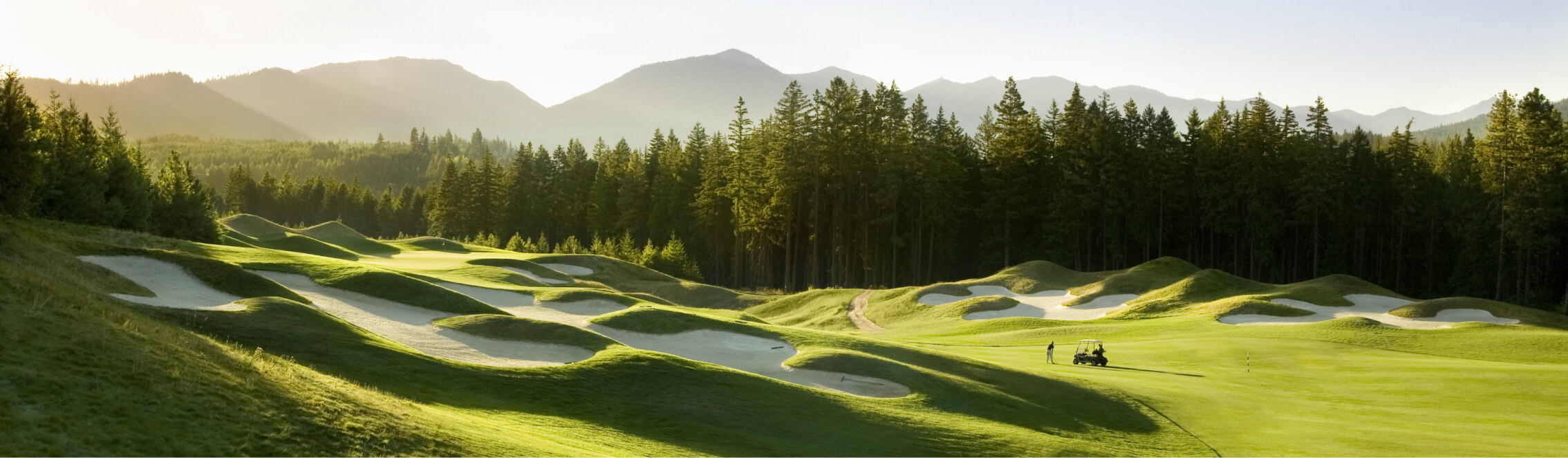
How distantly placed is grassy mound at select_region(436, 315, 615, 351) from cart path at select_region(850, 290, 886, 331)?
26448mm

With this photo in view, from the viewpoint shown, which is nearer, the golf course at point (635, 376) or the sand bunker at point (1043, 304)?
the golf course at point (635, 376)

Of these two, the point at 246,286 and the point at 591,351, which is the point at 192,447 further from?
the point at 246,286

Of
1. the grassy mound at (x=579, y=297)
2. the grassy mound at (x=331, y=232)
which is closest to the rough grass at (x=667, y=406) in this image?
the grassy mound at (x=579, y=297)

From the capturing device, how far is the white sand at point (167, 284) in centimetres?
1978

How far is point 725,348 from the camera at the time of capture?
85.7 feet

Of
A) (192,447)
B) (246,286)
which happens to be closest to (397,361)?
(192,447)

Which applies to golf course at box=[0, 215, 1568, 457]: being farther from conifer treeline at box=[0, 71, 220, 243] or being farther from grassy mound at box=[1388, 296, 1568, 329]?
conifer treeline at box=[0, 71, 220, 243]

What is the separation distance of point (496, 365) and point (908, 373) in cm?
964

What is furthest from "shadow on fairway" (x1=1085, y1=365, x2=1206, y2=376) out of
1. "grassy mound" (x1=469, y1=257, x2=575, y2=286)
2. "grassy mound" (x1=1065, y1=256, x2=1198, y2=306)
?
"grassy mound" (x1=469, y1=257, x2=575, y2=286)

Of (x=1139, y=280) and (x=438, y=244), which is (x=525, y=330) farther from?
(x=438, y=244)

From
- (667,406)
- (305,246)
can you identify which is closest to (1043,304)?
(667,406)

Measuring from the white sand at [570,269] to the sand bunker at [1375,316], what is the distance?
39.9m

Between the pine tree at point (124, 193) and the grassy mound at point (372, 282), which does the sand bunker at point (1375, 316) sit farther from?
the pine tree at point (124, 193)

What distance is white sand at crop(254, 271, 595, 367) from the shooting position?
20.0 m
